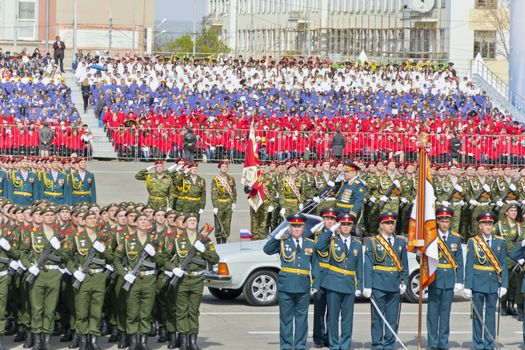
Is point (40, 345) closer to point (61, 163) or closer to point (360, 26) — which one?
point (61, 163)

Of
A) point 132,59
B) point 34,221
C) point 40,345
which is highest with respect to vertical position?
point 132,59

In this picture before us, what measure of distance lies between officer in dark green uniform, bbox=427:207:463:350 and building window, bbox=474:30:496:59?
2085 inches

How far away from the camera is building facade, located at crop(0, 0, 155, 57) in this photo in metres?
68.9

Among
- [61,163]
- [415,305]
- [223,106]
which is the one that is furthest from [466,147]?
[415,305]

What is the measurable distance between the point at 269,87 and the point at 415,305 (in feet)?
81.0

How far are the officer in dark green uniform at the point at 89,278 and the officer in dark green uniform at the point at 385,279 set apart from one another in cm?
282

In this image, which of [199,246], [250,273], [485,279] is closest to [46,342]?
[199,246]

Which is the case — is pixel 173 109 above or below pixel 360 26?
below

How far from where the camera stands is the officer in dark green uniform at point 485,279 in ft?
49.3

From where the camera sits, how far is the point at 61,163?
82.3 ft

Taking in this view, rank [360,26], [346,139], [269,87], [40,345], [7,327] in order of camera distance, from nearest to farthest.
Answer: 1. [40,345]
2. [7,327]
3. [346,139]
4. [269,87]
5. [360,26]

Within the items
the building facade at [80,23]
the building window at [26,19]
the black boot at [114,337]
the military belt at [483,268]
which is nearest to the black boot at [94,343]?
the black boot at [114,337]

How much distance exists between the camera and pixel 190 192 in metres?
23.7

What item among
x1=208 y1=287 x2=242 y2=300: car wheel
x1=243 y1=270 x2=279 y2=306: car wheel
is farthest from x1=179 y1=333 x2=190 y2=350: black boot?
x1=208 y1=287 x2=242 y2=300: car wheel
